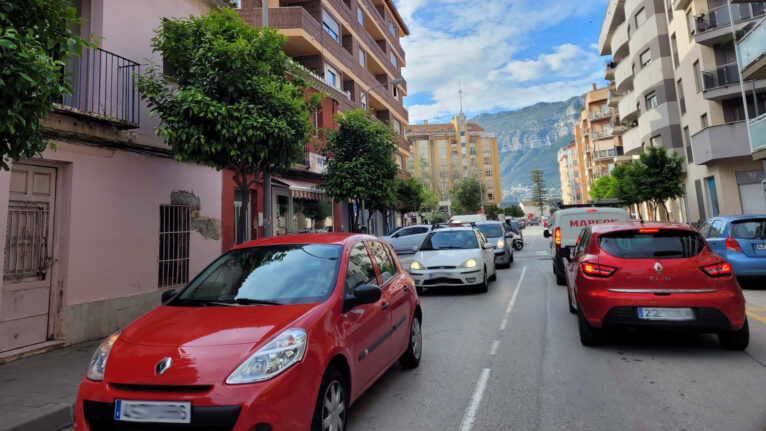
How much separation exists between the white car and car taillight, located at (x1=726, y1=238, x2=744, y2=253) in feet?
17.4

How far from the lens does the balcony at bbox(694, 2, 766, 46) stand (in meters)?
19.7

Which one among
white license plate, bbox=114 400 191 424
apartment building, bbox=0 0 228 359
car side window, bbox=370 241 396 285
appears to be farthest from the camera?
apartment building, bbox=0 0 228 359

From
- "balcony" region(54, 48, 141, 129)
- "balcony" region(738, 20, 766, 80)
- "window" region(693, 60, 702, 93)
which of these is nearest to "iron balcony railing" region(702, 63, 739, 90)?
"window" region(693, 60, 702, 93)

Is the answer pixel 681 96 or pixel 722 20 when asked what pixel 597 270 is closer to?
pixel 722 20

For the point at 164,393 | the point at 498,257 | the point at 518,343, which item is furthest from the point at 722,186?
the point at 164,393

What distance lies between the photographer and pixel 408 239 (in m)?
16.6

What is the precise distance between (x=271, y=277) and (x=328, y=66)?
1869cm

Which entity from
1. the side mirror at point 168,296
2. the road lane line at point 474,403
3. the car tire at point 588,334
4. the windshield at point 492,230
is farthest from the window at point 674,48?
the side mirror at point 168,296

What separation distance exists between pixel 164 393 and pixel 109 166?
6.58 metres

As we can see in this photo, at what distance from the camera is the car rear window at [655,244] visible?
4.92 meters

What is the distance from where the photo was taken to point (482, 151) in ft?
344

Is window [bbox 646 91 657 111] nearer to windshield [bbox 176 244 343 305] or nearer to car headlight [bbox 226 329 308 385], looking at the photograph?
windshield [bbox 176 244 343 305]

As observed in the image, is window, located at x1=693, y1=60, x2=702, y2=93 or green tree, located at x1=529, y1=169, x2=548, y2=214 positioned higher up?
green tree, located at x1=529, y1=169, x2=548, y2=214

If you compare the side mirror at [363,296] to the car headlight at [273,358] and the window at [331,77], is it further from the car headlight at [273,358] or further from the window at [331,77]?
the window at [331,77]
